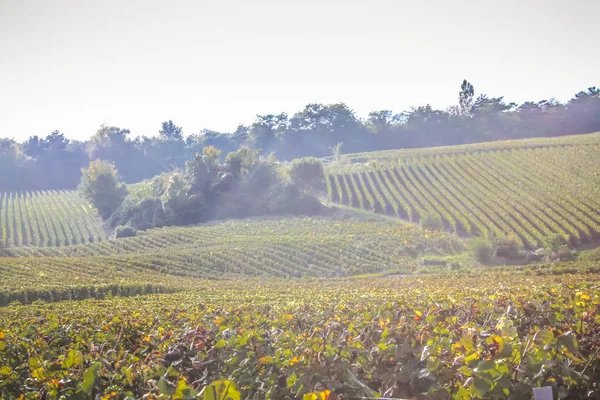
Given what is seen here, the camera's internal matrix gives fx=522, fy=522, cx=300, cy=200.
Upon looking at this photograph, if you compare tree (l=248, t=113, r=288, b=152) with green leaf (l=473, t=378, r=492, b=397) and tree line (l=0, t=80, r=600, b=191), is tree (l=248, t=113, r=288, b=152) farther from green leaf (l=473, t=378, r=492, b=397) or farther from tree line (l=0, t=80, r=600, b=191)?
green leaf (l=473, t=378, r=492, b=397)

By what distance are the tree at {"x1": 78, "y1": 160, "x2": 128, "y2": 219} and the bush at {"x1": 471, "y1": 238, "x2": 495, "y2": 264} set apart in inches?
1685

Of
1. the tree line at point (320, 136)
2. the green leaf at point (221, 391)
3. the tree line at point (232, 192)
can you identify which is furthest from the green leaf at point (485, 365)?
the tree line at point (320, 136)

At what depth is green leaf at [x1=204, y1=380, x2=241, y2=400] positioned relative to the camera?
1878 millimetres

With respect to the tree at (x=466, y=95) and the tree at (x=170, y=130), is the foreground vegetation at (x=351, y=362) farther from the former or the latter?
the tree at (x=170, y=130)

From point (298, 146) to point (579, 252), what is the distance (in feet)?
217

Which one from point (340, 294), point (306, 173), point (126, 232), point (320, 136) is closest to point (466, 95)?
point (320, 136)

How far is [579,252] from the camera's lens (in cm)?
2977

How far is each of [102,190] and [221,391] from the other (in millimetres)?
61398

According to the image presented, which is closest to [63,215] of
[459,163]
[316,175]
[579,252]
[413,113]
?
[316,175]

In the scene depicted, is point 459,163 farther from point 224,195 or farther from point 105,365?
point 105,365

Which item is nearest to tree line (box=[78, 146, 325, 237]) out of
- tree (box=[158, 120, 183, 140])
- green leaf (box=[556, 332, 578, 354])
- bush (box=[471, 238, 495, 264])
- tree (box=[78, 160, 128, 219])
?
tree (box=[78, 160, 128, 219])

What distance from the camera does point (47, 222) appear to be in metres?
56.2

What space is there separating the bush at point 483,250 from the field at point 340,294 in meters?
0.57

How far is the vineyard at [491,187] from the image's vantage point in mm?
35500
